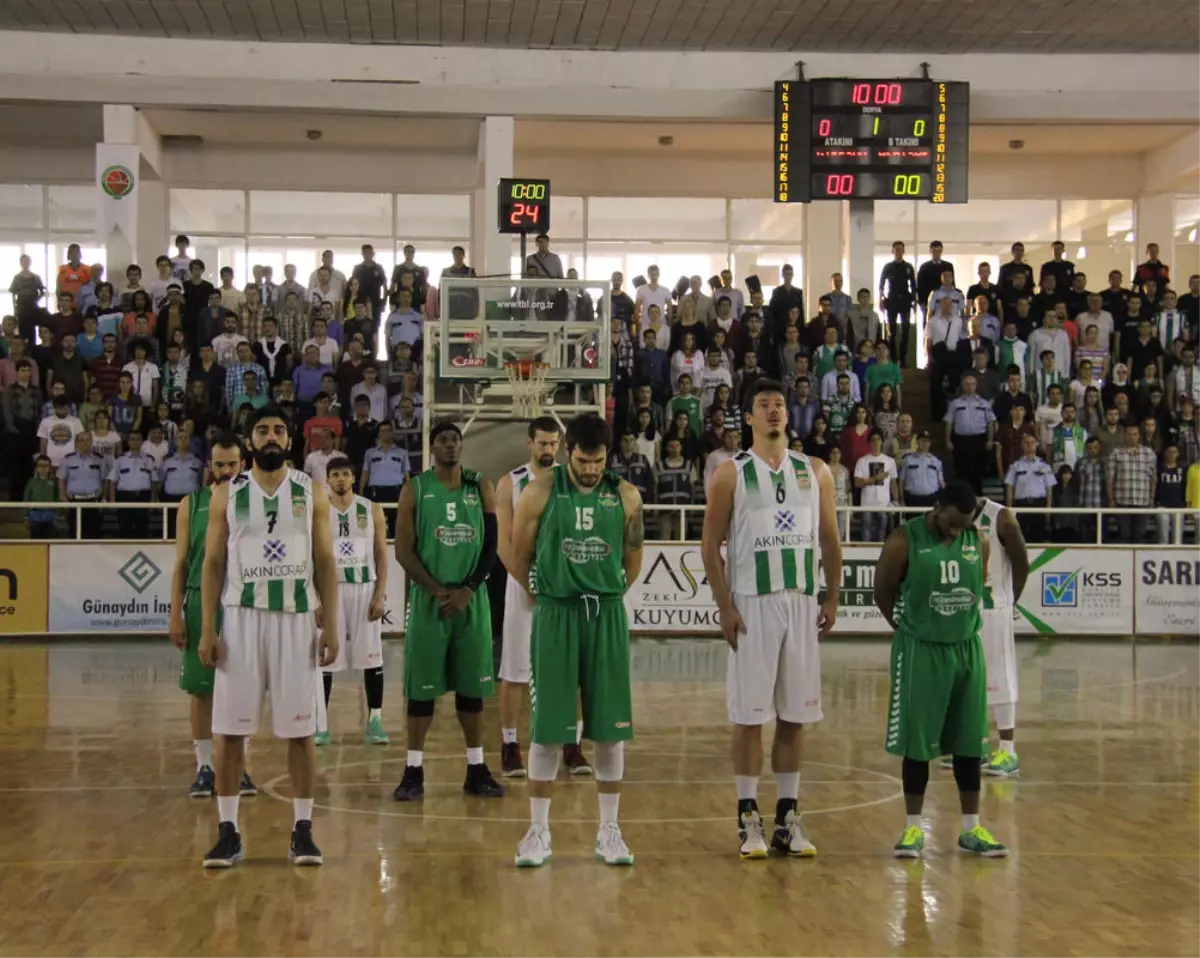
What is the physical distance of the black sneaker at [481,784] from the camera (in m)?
8.91

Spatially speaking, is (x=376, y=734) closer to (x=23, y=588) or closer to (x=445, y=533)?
(x=445, y=533)

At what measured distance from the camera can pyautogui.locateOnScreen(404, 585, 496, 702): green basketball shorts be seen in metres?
8.89

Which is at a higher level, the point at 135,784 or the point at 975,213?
the point at 975,213

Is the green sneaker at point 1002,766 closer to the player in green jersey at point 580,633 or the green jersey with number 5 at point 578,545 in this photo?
the player in green jersey at point 580,633

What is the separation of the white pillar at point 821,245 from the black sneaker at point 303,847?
22196mm

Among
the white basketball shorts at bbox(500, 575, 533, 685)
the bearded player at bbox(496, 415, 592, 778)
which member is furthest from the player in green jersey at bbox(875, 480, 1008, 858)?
the white basketball shorts at bbox(500, 575, 533, 685)

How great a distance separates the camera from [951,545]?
752cm

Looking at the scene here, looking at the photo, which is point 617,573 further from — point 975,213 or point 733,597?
point 975,213

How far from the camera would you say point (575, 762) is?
977 cm

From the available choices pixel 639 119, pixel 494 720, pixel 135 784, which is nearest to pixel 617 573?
pixel 135 784

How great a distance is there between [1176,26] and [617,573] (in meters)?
19.2

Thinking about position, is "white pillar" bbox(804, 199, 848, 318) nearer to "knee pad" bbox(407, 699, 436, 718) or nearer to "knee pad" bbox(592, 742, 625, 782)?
"knee pad" bbox(407, 699, 436, 718)

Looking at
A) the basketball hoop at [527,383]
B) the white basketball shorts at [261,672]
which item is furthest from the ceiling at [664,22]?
the white basketball shorts at [261,672]

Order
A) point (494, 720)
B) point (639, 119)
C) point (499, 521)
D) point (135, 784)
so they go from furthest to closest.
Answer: point (639, 119)
point (494, 720)
point (135, 784)
point (499, 521)
